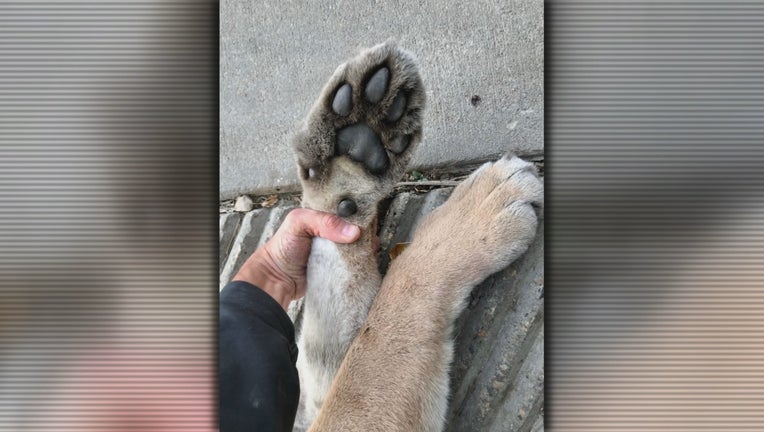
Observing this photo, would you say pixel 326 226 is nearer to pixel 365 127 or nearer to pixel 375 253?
pixel 375 253

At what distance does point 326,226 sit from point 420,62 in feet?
1.36

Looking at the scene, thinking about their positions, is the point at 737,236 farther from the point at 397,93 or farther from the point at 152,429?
the point at 152,429

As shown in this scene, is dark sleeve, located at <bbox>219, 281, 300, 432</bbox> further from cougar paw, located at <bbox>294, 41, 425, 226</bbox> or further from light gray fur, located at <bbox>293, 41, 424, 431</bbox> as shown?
cougar paw, located at <bbox>294, 41, 425, 226</bbox>

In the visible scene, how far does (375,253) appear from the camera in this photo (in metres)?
1.44

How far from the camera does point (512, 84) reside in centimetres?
143

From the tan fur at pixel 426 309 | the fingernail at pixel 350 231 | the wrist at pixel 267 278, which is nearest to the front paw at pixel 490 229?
the tan fur at pixel 426 309

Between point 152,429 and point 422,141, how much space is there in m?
0.93

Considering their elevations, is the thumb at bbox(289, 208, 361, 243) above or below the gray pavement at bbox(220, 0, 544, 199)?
below

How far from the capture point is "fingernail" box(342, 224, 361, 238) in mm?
1386

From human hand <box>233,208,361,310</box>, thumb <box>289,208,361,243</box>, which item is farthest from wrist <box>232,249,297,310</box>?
thumb <box>289,208,361,243</box>

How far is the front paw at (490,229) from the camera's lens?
138 cm

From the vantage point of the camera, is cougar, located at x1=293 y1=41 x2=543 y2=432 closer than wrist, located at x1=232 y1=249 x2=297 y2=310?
Yes

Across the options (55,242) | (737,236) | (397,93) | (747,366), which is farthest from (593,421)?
(55,242)

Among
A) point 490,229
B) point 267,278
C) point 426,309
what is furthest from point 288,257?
point 490,229
